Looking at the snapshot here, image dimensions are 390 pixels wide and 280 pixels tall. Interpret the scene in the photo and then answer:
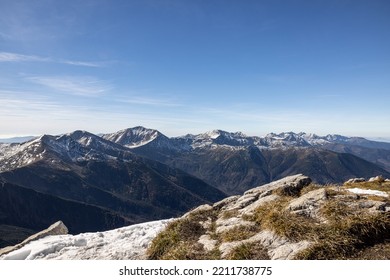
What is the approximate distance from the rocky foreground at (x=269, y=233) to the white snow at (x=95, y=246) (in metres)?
0.05

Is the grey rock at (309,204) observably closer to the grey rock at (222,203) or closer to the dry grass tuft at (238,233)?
the dry grass tuft at (238,233)

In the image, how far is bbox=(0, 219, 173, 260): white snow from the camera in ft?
53.9

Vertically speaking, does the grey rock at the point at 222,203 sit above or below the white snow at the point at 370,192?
below

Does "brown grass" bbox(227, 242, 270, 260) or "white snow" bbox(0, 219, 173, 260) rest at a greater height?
"brown grass" bbox(227, 242, 270, 260)

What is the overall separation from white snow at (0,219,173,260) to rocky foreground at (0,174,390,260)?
0.05 meters

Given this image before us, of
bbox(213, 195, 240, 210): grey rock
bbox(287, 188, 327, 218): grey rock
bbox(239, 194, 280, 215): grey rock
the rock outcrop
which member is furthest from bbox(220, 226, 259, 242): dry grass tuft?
bbox(213, 195, 240, 210): grey rock

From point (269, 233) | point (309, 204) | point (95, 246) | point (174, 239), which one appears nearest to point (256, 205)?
point (309, 204)

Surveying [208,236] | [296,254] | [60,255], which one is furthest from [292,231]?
[60,255]

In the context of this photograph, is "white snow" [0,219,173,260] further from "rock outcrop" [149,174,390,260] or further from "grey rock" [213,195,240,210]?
"grey rock" [213,195,240,210]

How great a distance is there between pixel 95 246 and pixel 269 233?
403 inches

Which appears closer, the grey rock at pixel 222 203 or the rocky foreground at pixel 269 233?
the rocky foreground at pixel 269 233

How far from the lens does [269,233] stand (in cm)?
1267

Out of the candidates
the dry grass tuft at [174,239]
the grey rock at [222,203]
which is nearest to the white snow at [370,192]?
the grey rock at [222,203]

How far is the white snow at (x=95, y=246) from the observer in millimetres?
16438
